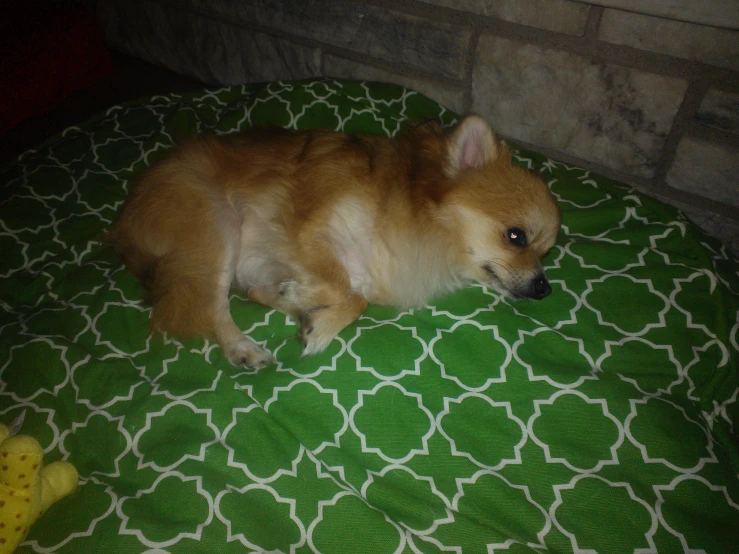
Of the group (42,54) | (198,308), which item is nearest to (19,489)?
(198,308)

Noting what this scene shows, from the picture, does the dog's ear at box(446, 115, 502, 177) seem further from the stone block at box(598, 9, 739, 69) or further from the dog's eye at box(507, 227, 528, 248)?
the stone block at box(598, 9, 739, 69)

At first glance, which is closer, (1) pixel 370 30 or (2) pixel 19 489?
(2) pixel 19 489

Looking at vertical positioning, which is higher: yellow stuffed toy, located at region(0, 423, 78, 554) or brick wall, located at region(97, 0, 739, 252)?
brick wall, located at region(97, 0, 739, 252)

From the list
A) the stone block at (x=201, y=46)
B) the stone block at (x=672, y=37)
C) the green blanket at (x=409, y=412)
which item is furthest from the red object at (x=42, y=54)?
the stone block at (x=672, y=37)

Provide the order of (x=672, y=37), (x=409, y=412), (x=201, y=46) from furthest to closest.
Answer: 1. (x=201, y=46)
2. (x=672, y=37)
3. (x=409, y=412)

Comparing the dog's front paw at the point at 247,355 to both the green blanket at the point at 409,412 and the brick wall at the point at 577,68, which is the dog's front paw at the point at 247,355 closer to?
the green blanket at the point at 409,412

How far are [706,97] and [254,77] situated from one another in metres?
2.93

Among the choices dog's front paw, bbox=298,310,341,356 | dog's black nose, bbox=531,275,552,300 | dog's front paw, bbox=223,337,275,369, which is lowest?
dog's front paw, bbox=223,337,275,369

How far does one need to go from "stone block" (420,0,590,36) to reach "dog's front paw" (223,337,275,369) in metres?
2.13

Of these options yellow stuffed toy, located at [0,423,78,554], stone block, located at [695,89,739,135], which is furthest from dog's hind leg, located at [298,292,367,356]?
stone block, located at [695,89,739,135]

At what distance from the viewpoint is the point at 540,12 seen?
2.47 m

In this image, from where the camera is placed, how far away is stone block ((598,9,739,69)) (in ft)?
7.04

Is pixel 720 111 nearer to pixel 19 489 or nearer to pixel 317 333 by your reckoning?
pixel 317 333

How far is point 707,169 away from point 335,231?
1923 millimetres
